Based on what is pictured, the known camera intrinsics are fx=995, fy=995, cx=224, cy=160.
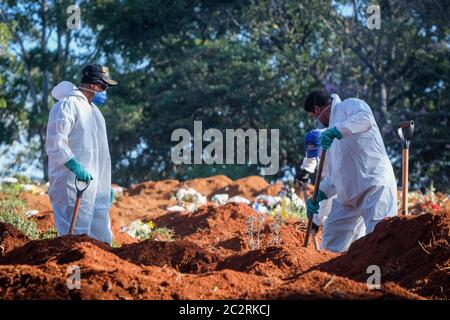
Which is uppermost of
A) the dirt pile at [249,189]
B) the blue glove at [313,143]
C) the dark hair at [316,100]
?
the dark hair at [316,100]

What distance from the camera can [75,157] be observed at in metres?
8.55

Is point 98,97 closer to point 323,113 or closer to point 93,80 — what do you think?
point 93,80

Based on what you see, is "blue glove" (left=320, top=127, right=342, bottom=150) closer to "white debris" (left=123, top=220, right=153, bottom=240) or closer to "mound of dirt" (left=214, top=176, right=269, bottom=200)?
"white debris" (left=123, top=220, right=153, bottom=240)

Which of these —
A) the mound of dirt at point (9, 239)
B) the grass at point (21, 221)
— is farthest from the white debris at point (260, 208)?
the mound of dirt at point (9, 239)

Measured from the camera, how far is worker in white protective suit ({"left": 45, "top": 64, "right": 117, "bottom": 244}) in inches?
330

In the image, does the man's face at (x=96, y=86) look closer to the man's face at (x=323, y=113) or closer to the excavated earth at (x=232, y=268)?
the excavated earth at (x=232, y=268)

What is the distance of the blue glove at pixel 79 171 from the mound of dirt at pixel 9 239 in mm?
692

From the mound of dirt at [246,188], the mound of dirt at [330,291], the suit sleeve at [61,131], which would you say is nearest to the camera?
the mound of dirt at [330,291]

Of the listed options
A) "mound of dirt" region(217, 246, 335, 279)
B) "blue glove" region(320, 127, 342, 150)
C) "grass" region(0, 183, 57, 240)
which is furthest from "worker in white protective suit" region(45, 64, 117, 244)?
"blue glove" region(320, 127, 342, 150)

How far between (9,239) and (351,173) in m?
2.88

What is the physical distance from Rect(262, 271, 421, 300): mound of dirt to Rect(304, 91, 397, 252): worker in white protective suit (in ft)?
8.37

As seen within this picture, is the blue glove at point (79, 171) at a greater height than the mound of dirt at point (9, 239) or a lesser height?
greater

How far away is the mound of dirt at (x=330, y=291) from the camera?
534 cm
